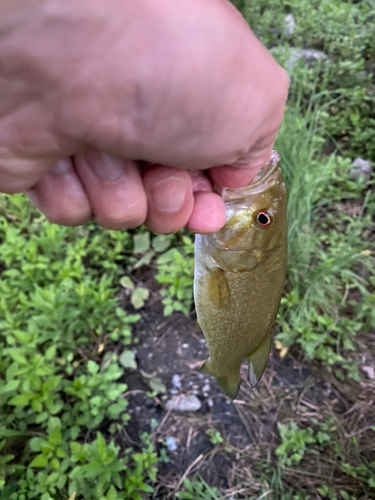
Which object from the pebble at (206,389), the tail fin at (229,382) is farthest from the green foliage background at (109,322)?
the tail fin at (229,382)

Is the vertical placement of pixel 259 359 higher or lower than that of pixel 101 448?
higher

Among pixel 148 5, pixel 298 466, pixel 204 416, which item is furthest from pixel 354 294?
pixel 148 5

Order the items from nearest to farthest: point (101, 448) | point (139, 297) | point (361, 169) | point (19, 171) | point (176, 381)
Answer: point (19, 171), point (101, 448), point (176, 381), point (139, 297), point (361, 169)

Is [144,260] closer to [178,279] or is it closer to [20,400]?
[178,279]

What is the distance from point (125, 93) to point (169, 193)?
299 millimetres

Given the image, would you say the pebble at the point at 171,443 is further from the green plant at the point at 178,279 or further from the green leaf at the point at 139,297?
the green leaf at the point at 139,297

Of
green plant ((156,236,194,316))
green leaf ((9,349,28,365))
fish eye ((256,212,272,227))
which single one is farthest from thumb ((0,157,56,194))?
green plant ((156,236,194,316))

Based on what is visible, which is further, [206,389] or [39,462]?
[206,389]

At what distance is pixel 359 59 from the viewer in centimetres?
345

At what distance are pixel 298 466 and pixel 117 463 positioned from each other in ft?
3.41

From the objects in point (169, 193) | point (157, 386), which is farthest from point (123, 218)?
point (157, 386)

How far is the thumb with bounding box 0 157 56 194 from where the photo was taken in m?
0.62

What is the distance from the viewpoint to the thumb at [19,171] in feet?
2.03

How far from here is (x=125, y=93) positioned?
0.53 m
